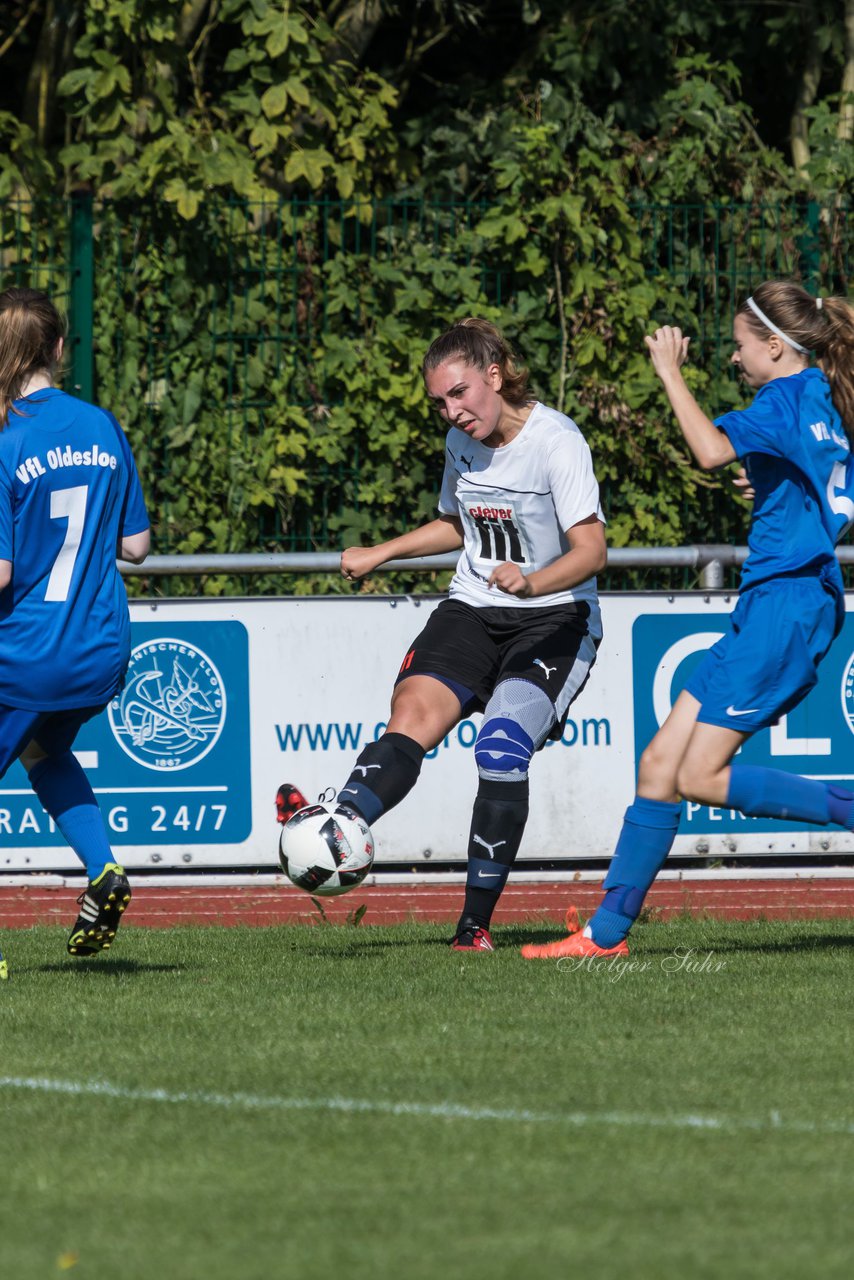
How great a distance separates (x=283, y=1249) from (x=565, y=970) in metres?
2.79

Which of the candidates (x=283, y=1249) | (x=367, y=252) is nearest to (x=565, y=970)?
(x=283, y=1249)

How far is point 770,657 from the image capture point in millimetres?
5578

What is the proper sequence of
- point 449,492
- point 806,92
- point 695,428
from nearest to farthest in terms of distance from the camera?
point 695,428
point 449,492
point 806,92

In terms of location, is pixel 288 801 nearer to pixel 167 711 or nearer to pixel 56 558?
pixel 56 558

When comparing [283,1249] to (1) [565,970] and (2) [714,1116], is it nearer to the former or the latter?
(2) [714,1116]

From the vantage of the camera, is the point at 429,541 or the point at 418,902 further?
the point at 418,902

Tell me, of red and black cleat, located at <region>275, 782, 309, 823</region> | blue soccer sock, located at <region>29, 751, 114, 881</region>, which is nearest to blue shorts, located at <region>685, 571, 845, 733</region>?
red and black cleat, located at <region>275, 782, 309, 823</region>

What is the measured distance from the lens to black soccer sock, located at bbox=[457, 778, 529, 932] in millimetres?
6035

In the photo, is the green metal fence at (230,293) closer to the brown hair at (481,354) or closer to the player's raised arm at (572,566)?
the brown hair at (481,354)

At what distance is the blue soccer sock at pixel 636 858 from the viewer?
5.78m

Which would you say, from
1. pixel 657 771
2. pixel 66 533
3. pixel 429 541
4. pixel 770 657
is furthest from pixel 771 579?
pixel 66 533

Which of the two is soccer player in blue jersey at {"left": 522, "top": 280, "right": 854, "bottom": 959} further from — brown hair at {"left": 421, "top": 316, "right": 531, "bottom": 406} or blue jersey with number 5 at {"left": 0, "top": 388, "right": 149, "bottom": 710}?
blue jersey with number 5 at {"left": 0, "top": 388, "right": 149, "bottom": 710}
